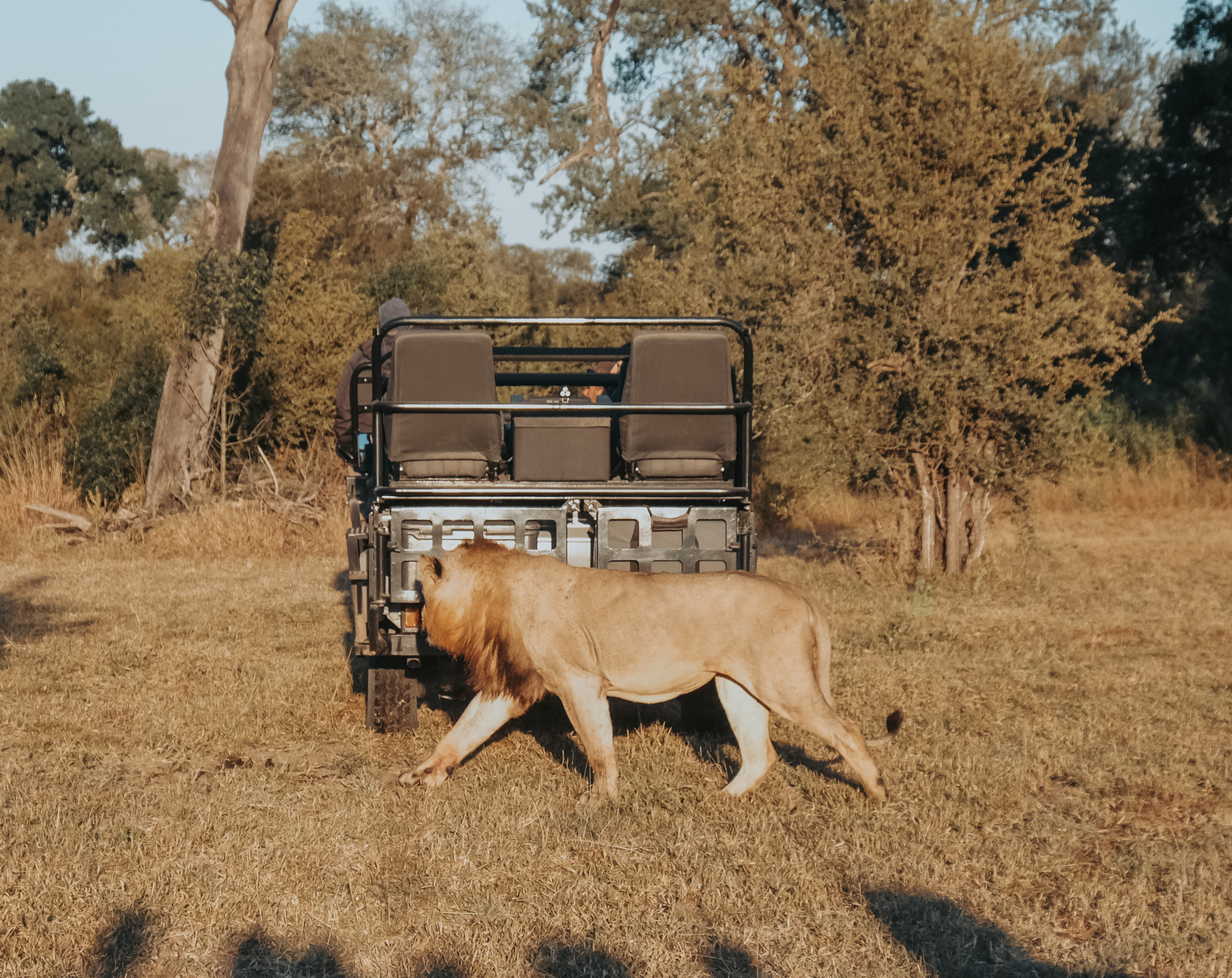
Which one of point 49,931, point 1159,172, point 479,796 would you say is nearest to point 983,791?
point 479,796

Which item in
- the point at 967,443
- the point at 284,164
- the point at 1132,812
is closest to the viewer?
the point at 1132,812

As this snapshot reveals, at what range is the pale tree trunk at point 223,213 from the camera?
1631cm

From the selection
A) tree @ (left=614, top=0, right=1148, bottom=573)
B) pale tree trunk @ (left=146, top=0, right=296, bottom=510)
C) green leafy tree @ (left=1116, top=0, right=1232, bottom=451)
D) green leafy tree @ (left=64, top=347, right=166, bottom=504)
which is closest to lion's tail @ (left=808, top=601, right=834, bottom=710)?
tree @ (left=614, top=0, right=1148, bottom=573)

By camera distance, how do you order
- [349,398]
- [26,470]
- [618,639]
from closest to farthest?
1. [618,639]
2. [349,398]
3. [26,470]

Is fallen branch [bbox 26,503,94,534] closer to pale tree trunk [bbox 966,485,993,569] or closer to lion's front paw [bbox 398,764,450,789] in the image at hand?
pale tree trunk [bbox 966,485,993,569]

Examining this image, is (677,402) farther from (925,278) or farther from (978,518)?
(978,518)

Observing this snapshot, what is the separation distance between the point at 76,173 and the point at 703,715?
134ft

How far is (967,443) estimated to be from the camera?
11.3 metres

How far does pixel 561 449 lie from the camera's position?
627 cm

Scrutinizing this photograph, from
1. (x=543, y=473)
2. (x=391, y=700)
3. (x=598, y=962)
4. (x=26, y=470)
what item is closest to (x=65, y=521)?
(x=26, y=470)

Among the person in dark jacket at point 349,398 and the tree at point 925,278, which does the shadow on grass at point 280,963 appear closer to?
the person in dark jacket at point 349,398

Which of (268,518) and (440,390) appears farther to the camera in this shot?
(268,518)

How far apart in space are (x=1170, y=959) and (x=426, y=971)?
2.23 meters

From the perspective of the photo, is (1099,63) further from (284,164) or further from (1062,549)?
(1062,549)
